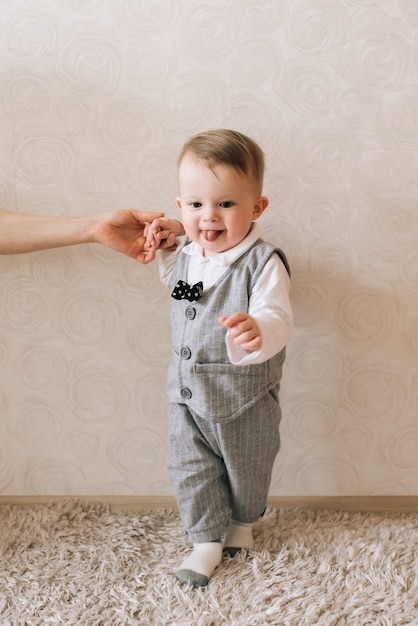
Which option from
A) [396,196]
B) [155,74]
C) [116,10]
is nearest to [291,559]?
[396,196]

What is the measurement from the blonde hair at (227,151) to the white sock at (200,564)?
77 cm

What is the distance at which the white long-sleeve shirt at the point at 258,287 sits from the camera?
121 cm

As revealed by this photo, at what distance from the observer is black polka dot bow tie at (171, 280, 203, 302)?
1388 mm

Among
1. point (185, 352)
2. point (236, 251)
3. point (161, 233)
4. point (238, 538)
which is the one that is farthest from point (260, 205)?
point (238, 538)

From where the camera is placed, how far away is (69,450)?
1.70 m

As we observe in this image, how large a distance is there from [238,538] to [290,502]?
0.75ft

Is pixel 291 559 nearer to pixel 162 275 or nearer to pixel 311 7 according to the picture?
pixel 162 275

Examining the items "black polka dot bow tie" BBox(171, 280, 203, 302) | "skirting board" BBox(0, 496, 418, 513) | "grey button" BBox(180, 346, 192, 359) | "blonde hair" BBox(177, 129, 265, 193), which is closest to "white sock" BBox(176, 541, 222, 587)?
"skirting board" BBox(0, 496, 418, 513)

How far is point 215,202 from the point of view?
52.2 inches

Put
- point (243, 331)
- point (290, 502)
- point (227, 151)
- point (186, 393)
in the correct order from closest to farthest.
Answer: point (243, 331) → point (227, 151) → point (186, 393) → point (290, 502)

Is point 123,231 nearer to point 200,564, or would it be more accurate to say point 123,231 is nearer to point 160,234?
point 160,234

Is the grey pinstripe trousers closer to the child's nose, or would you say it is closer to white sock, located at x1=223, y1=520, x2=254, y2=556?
white sock, located at x1=223, y1=520, x2=254, y2=556

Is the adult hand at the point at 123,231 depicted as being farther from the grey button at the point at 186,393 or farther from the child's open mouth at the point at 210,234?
the grey button at the point at 186,393

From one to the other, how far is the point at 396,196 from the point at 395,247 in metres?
0.11
